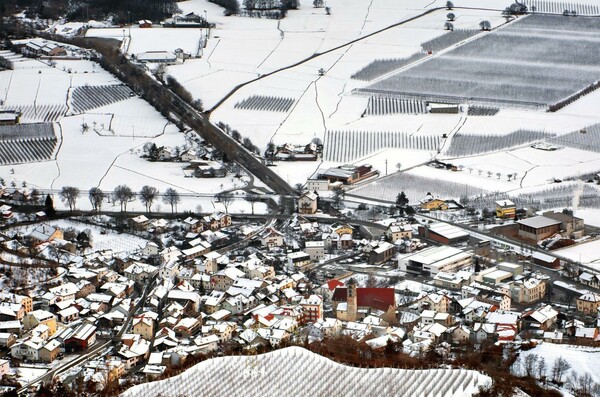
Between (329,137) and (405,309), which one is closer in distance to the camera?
A: (405,309)

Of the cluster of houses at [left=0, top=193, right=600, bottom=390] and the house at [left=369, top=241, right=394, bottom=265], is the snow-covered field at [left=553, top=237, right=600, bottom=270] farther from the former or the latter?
the house at [left=369, top=241, right=394, bottom=265]

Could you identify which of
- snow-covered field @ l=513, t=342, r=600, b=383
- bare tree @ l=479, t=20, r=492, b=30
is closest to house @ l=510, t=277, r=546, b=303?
snow-covered field @ l=513, t=342, r=600, b=383

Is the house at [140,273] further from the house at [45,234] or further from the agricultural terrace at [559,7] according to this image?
the agricultural terrace at [559,7]

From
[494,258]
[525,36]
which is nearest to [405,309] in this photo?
[494,258]

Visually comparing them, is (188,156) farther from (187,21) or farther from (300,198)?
(187,21)

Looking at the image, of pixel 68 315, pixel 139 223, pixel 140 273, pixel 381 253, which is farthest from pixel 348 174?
pixel 68 315

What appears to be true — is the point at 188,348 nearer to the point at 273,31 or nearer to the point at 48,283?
the point at 48,283

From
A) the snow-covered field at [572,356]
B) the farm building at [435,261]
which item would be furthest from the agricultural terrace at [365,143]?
the snow-covered field at [572,356]
